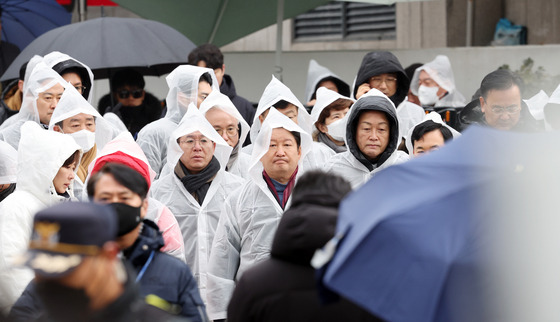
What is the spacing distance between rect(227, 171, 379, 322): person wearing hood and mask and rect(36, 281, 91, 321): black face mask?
697mm

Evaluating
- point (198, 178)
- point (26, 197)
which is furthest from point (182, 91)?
point (26, 197)

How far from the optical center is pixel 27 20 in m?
11.2

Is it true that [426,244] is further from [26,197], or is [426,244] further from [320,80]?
[320,80]

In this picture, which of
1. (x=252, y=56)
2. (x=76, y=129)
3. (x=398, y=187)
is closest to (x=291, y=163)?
(x=76, y=129)

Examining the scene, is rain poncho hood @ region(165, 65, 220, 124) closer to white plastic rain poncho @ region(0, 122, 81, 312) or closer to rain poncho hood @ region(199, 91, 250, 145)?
rain poncho hood @ region(199, 91, 250, 145)

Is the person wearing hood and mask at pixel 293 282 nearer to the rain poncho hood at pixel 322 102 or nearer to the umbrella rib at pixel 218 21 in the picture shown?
the rain poncho hood at pixel 322 102

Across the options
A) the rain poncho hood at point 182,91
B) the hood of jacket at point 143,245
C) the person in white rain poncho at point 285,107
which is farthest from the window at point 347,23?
the hood of jacket at point 143,245

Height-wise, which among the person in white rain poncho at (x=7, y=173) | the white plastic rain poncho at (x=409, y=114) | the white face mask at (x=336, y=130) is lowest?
the person in white rain poncho at (x=7, y=173)

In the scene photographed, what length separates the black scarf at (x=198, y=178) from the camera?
6.22 metres

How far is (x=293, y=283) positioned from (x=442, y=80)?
22.2 ft

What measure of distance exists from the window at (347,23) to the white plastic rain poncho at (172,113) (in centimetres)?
604

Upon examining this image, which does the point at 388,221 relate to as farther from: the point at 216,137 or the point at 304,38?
the point at 304,38

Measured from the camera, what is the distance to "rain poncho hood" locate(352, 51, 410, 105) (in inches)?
309

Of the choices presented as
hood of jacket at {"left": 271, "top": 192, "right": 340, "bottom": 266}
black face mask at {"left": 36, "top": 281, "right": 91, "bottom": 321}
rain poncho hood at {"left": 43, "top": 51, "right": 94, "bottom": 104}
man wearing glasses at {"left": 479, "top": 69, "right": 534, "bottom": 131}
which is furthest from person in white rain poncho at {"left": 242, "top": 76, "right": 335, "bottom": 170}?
black face mask at {"left": 36, "top": 281, "right": 91, "bottom": 321}
